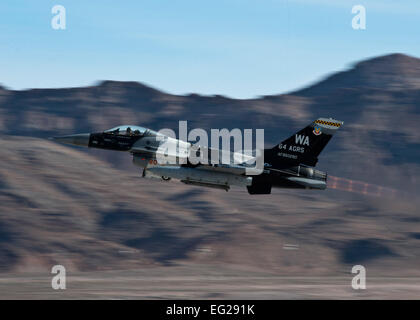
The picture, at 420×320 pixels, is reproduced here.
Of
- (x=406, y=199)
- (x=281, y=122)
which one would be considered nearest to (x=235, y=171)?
(x=406, y=199)

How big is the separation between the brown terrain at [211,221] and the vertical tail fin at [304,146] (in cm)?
2875

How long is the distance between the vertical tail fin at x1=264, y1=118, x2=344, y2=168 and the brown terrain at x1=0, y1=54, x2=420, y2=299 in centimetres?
2875

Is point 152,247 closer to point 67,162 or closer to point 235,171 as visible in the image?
point 67,162

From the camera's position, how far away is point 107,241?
309ft

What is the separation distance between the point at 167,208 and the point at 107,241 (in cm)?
1175

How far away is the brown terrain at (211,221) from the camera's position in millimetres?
78500

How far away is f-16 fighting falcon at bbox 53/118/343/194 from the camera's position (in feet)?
131
